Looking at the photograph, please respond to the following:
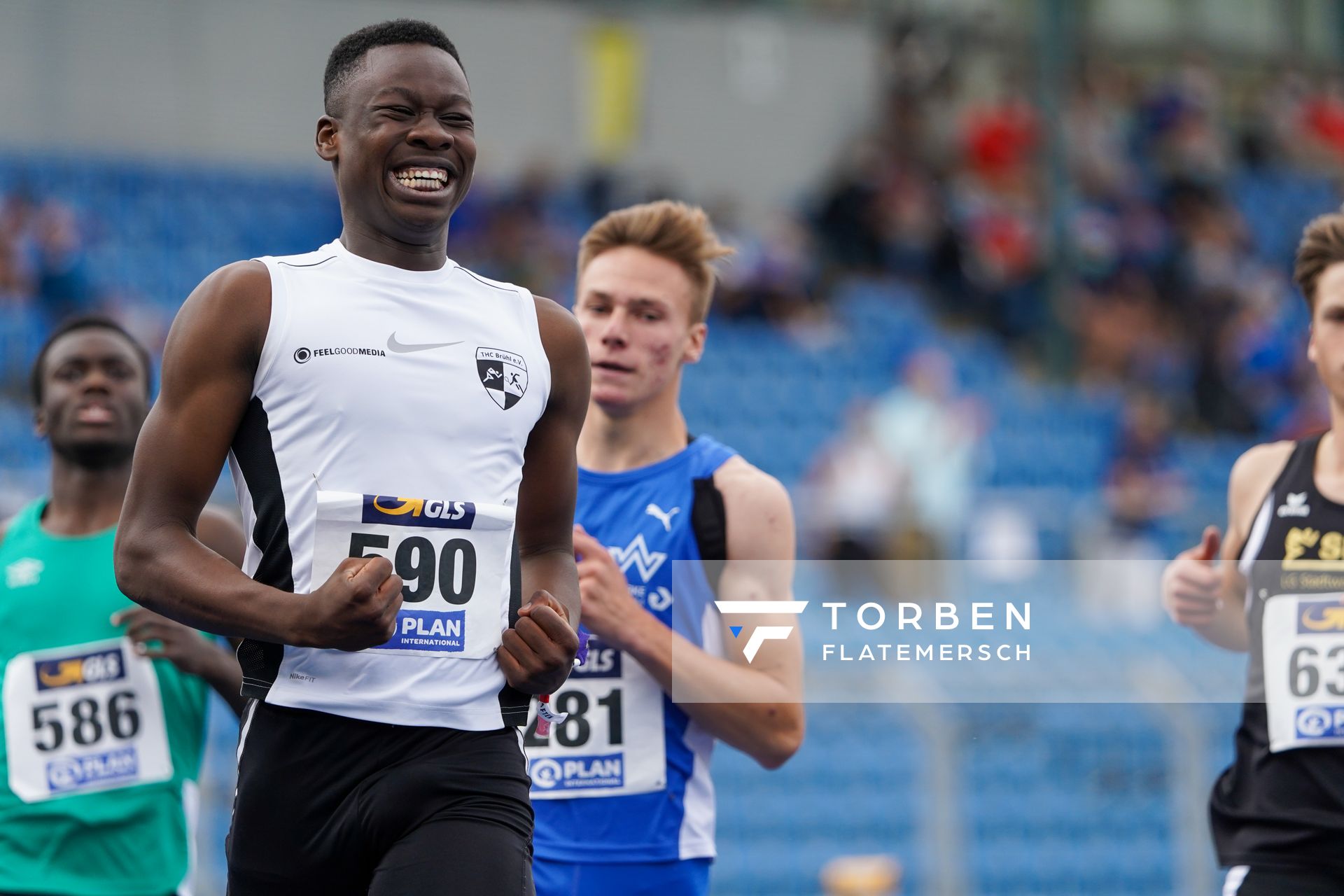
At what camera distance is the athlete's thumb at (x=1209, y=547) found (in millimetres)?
4293

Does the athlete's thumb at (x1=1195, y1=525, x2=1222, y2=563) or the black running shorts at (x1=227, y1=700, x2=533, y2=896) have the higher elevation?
the athlete's thumb at (x1=1195, y1=525, x2=1222, y2=563)

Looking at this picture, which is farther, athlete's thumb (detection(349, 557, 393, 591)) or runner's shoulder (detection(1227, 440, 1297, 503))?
runner's shoulder (detection(1227, 440, 1297, 503))

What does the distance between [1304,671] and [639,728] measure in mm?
1687

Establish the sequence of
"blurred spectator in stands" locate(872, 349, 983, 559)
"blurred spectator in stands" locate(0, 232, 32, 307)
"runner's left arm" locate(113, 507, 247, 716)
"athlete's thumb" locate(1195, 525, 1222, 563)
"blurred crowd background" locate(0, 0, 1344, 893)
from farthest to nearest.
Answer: "blurred spectator in stands" locate(872, 349, 983, 559) → "blurred spectator in stands" locate(0, 232, 32, 307) → "blurred crowd background" locate(0, 0, 1344, 893) → "runner's left arm" locate(113, 507, 247, 716) → "athlete's thumb" locate(1195, 525, 1222, 563)

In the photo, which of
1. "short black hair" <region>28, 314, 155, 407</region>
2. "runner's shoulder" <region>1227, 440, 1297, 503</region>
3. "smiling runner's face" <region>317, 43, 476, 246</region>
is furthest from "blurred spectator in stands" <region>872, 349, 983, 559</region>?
"smiling runner's face" <region>317, 43, 476, 246</region>

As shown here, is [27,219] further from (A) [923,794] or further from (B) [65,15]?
(A) [923,794]

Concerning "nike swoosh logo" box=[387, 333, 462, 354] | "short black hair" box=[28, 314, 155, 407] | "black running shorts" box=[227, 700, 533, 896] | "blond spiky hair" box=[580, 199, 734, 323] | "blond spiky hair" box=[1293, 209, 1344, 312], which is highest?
"blond spiky hair" box=[580, 199, 734, 323]

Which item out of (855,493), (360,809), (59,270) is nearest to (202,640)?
(360,809)

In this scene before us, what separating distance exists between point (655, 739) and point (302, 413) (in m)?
1.64

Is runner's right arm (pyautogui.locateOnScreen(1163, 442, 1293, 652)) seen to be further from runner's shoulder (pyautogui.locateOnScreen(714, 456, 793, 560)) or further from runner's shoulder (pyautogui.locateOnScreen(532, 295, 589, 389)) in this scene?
runner's shoulder (pyautogui.locateOnScreen(532, 295, 589, 389))

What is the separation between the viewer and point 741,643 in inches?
176

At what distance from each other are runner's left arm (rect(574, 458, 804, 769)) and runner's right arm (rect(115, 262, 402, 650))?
131 cm

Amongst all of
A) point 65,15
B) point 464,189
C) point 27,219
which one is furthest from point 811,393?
point 464,189

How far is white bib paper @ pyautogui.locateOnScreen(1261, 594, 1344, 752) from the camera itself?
167 inches
